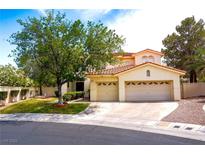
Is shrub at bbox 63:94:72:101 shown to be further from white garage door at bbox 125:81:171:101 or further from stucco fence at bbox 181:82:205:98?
stucco fence at bbox 181:82:205:98

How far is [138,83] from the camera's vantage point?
→ 71.1 ft

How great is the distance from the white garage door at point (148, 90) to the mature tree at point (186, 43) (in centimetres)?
904

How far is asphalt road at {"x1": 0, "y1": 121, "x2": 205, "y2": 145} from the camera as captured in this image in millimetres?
8312

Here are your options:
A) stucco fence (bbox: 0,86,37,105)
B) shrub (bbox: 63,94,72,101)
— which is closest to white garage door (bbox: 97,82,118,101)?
shrub (bbox: 63,94,72,101)

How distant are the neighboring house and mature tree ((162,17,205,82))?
8.99 m

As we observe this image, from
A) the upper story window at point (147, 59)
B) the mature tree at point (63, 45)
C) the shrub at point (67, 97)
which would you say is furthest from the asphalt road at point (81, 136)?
the upper story window at point (147, 59)

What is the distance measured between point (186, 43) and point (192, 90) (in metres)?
8.26

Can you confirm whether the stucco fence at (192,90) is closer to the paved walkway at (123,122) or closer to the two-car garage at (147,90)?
the two-car garage at (147,90)

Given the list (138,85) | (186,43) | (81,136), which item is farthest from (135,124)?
(186,43)

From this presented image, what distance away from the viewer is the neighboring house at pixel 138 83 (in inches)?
827

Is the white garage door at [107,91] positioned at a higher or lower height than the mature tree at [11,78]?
lower

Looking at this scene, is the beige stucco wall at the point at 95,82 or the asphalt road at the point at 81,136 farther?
the beige stucco wall at the point at 95,82

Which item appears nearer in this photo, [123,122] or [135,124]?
[135,124]

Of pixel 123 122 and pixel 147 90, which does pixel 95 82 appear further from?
pixel 123 122
